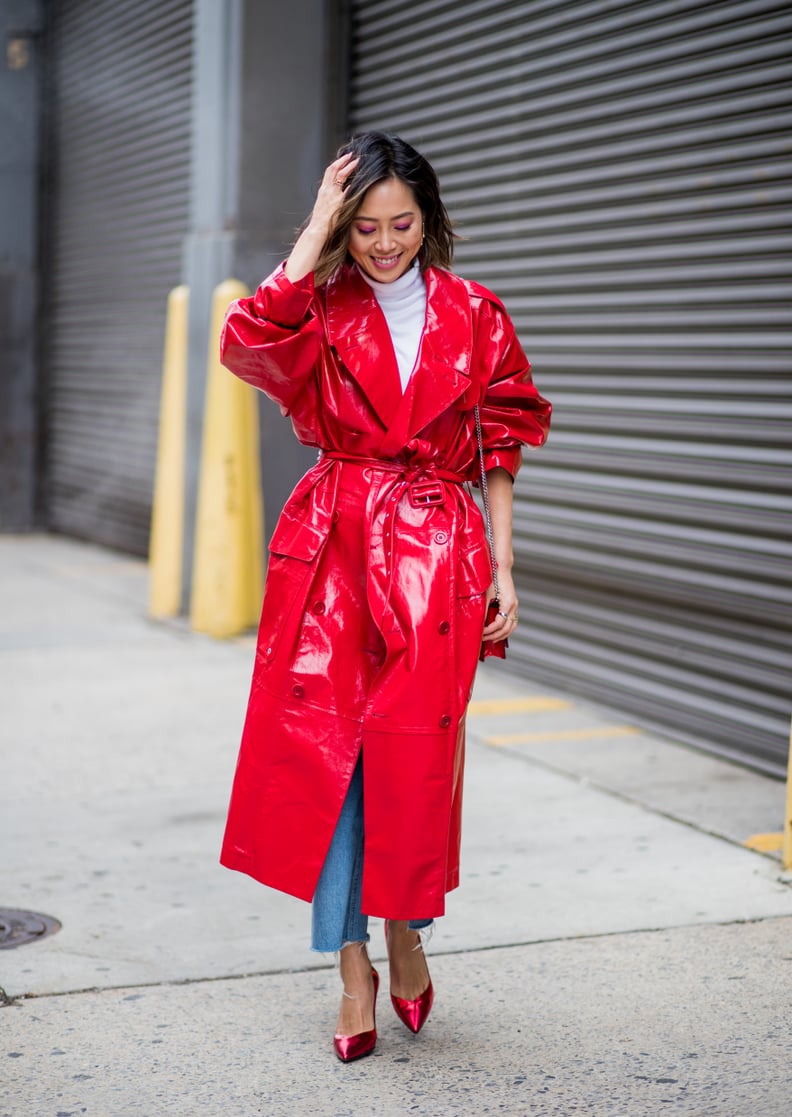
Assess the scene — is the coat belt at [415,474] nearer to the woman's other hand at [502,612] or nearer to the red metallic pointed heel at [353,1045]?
the woman's other hand at [502,612]

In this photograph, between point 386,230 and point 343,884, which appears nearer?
point 386,230

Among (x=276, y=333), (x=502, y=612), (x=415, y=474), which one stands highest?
(x=276, y=333)

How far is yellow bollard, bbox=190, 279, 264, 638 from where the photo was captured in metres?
7.98

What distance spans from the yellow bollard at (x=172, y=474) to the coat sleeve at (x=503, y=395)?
545cm

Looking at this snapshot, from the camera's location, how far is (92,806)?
16.5 ft

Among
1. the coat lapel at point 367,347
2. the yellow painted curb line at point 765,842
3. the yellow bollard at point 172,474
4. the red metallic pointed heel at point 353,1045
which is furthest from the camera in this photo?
the yellow bollard at point 172,474

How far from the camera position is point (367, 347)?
308 centimetres

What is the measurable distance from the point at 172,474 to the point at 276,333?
5749 mm

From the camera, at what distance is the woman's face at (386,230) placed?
3.01m

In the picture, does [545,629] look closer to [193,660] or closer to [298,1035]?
[193,660]

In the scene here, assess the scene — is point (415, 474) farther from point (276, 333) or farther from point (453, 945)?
point (453, 945)

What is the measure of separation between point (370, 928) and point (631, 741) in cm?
226

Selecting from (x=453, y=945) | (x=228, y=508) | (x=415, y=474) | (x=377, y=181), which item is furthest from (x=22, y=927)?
(x=228, y=508)

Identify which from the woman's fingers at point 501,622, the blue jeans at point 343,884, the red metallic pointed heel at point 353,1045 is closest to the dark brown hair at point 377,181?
the woman's fingers at point 501,622
